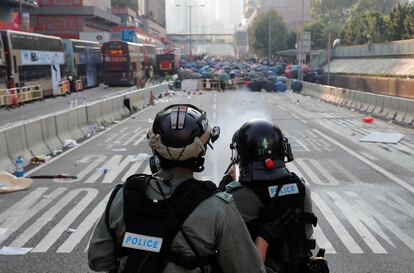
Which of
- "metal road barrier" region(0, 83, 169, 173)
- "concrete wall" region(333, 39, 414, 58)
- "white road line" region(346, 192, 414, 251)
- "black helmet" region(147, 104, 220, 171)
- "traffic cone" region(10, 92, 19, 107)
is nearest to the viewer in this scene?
"black helmet" region(147, 104, 220, 171)

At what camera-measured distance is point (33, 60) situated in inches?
1297

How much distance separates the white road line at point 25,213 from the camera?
24.1 feet

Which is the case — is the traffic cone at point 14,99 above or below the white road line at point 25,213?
below

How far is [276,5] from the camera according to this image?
6693 inches

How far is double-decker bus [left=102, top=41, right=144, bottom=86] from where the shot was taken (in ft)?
152

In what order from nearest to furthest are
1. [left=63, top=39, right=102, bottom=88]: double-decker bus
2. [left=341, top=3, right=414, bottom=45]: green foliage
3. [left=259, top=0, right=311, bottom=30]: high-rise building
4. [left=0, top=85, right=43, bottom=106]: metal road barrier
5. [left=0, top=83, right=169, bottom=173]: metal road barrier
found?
1. [left=0, top=83, right=169, bottom=173]: metal road barrier
2. [left=0, top=85, right=43, bottom=106]: metal road barrier
3. [left=63, top=39, right=102, bottom=88]: double-decker bus
4. [left=341, top=3, right=414, bottom=45]: green foliage
5. [left=259, top=0, right=311, bottom=30]: high-rise building

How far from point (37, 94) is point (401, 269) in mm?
31665

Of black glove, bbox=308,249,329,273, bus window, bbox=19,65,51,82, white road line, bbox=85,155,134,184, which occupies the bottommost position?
white road line, bbox=85,155,134,184

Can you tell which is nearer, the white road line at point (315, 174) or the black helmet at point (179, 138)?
the black helmet at point (179, 138)

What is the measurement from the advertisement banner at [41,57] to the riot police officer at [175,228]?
30.6 metres

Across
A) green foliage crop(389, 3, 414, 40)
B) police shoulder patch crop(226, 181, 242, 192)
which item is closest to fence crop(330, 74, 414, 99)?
green foliage crop(389, 3, 414, 40)

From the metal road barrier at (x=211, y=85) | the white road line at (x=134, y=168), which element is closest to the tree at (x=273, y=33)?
the metal road barrier at (x=211, y=85)

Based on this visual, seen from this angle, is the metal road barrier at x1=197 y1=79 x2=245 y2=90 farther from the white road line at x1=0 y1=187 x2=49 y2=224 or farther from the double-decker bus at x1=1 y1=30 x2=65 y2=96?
the white road line at x1=0 y1=187 x2=49 y2=224

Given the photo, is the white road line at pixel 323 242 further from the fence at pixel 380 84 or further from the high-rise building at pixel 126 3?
the high-rise building at pixel 126 3
